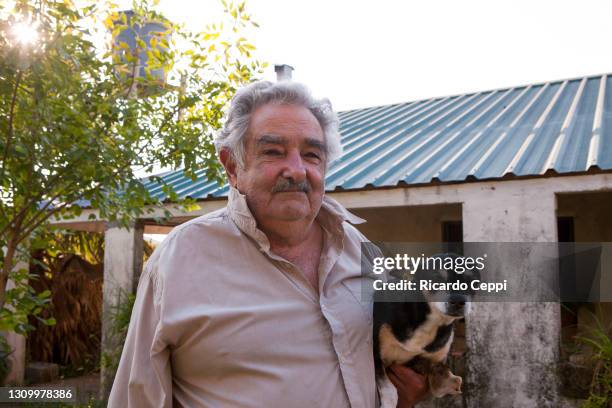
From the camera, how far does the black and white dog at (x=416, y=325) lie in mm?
2027

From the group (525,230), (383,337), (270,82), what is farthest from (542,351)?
(270,82)

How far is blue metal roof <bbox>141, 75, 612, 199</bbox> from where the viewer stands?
644 cm

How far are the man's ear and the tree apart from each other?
1.82 meters

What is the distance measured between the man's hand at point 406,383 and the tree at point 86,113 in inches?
105

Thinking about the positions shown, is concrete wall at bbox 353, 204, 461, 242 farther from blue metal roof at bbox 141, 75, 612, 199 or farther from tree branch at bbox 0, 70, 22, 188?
tree branch at bbox 0, 70, 22, 188

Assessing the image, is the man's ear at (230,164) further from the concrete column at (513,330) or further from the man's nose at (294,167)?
the concrete column at (513,330)

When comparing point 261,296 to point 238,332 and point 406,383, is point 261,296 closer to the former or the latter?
point 238,332

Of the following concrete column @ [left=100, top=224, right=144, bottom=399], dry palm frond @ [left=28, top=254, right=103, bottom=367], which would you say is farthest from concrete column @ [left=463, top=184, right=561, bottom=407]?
dry palm frond @ [left=28, top=254, right=103, bottom=367]

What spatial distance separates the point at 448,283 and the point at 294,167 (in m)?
0.65

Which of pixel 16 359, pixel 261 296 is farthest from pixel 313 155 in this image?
pixel 16 359

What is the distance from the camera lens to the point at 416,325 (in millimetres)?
2068

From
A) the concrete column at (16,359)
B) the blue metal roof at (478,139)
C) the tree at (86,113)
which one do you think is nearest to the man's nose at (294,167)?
the tree at (86,113)

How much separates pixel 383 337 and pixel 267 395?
18.1 inches

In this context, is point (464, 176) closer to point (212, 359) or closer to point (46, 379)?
point (212, 359)
